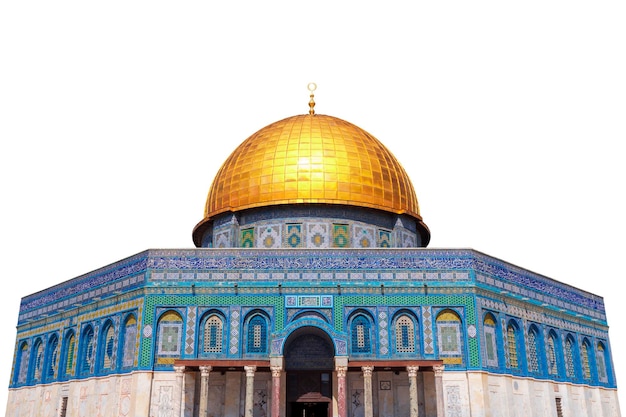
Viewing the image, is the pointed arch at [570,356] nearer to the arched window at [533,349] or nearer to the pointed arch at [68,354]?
the arched window at [533,349]

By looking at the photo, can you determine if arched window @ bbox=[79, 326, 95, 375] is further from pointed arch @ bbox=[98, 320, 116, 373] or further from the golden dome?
the golden dome

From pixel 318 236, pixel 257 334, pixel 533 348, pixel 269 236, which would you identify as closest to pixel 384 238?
pixel 318 236

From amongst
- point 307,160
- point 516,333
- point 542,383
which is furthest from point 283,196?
point 542,383

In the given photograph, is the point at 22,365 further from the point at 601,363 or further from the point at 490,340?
the point at 601,363

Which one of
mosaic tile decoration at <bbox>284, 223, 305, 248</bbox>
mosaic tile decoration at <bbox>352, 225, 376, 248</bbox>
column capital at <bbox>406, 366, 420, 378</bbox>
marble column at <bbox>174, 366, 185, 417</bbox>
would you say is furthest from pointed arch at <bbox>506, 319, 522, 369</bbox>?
marble column at <bbox>174, 366, 185, 417</bbox>

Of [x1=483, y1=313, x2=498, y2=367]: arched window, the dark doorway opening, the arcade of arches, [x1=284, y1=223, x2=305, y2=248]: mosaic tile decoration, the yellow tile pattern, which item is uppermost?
the yellow tile pattern

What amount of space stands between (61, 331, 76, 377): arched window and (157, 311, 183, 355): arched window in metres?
4.46

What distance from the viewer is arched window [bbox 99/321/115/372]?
2067cm

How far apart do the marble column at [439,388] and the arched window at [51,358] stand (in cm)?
1296

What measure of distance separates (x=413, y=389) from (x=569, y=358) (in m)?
8.00

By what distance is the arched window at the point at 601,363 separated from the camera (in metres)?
Result: 25.0

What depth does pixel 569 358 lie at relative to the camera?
2350 cm

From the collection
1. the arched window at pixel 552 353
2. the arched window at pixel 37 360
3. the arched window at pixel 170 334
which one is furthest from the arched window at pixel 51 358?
the arched window at pixel 552 353

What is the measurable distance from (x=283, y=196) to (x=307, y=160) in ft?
5.64
